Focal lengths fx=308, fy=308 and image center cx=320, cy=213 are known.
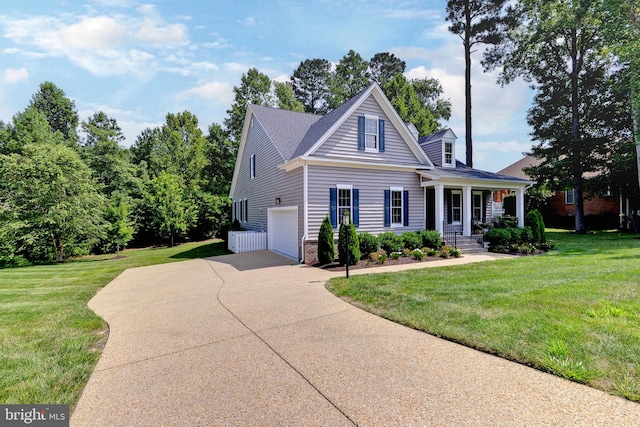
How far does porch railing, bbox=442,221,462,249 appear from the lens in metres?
13.6

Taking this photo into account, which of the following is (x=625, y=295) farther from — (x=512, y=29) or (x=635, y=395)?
(x=512, y=29)

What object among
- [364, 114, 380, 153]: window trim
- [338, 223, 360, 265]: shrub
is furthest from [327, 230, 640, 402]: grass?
[364, 114, 380, 153]: window trim

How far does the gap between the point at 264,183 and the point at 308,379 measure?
14.3m

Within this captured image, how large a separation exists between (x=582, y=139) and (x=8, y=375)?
29.2 meters

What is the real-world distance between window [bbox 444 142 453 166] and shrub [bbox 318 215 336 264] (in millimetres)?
9583

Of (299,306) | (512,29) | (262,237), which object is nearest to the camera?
(299,306)

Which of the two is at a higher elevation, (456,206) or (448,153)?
(448,153)

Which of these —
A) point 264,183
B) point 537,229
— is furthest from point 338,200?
point 537,229

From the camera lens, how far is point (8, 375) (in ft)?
11.5

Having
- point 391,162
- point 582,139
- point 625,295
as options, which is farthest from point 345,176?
point 582,139

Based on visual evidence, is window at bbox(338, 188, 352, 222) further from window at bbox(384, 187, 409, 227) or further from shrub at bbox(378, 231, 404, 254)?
window at bbox(384, 187, 409, 227)

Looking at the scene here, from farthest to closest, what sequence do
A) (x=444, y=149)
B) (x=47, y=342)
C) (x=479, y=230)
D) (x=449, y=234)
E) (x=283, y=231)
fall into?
(x=444, y=149) → (x=479, y=230) → (x=449, y=234) → (x=283, y=231) → (x=47, y=342)

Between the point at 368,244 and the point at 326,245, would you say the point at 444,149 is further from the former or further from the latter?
the point at 326,245

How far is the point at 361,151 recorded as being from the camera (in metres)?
13.3
